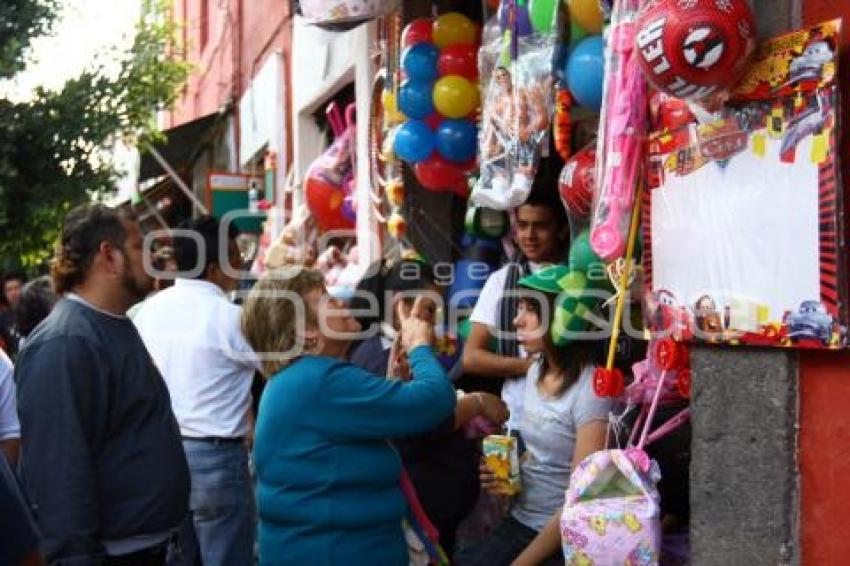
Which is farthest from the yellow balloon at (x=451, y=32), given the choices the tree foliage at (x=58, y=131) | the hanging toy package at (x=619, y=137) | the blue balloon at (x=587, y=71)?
the tree foliage at (x=58, y=131)

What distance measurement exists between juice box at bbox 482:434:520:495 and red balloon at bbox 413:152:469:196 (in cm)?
211

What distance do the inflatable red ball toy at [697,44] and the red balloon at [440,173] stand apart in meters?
2.66

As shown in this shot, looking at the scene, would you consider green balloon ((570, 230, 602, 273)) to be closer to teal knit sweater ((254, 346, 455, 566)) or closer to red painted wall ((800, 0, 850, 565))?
teal knit sweater ((254, 346, 455, 566))

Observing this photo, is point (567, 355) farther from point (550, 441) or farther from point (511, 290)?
point (511, 290)

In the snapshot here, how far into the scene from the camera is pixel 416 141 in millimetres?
5191

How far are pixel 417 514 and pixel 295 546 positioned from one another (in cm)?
52

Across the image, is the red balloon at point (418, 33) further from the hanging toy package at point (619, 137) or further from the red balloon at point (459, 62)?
the hanging toy package at point (619, 137)

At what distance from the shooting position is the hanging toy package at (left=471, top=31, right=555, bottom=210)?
3.96 m

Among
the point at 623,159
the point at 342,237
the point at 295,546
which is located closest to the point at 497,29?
the point at 623,159

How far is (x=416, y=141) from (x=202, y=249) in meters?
1.35

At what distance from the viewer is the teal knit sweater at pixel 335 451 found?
2.86 m

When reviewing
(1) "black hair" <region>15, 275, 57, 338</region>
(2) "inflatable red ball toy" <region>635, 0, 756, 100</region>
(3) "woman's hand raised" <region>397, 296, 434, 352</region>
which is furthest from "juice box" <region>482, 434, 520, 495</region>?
(1) "black hair" <region>15, 275, 57, 338</region>

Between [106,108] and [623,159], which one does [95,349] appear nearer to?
[623,159]

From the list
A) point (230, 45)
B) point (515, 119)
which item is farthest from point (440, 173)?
point (230, 45)
